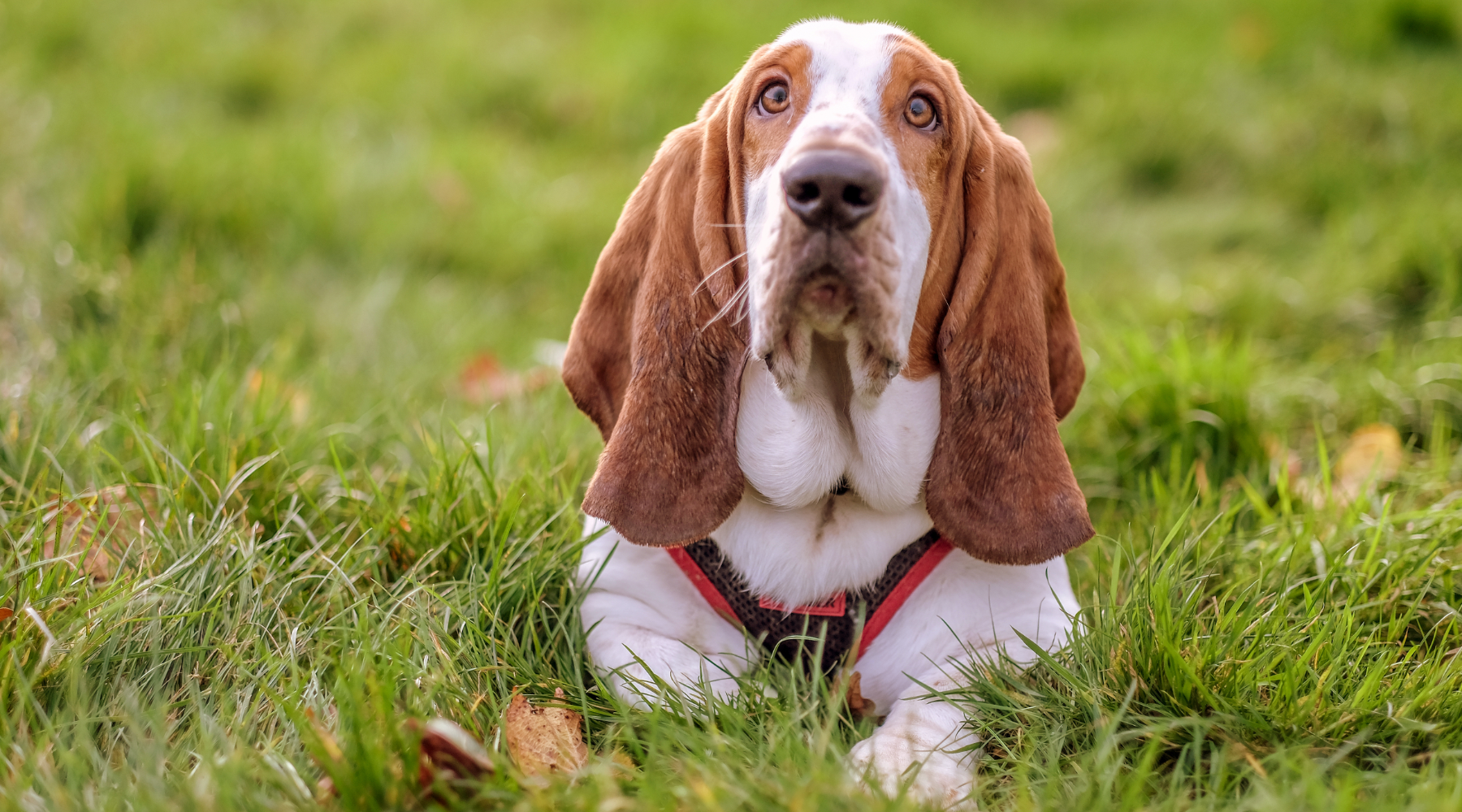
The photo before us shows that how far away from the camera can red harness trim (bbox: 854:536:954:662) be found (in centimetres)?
229

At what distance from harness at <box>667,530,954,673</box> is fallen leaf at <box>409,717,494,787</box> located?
70 cm

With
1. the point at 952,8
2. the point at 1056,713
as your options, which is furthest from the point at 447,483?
the point at 952,8

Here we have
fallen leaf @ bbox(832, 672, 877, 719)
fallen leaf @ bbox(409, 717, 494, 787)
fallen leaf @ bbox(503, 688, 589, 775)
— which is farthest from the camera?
fallen leaf @ bbox(832, 672, 877, 719)

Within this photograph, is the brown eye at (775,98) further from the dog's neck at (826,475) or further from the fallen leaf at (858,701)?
the fallen leaf at (858,701)

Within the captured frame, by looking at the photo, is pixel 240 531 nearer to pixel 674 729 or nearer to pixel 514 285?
pixel 674 729

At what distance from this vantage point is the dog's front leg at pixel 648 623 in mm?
2230

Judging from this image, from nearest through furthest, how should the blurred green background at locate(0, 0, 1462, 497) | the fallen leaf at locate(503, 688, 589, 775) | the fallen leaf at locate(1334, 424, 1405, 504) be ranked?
1. the fallen leaf at locate(503, 688, 589, 775)
2. the fallen leaf at locate(1334, 424, 1405, 504)
3. the blurred green background at locate(0, 0, 1462, 497)

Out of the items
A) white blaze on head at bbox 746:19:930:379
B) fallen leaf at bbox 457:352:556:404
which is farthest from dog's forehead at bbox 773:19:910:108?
fallen leaf at bbox 457:352:556:404

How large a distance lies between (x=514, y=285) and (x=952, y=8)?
3.94 m

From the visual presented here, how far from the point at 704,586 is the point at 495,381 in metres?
1.71

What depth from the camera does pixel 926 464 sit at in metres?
2.30

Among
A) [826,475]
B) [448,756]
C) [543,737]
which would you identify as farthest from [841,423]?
[448,756]

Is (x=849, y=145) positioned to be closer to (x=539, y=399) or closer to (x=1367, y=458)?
(x=539, y=399)

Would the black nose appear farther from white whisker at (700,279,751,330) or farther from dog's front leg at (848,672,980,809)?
dog's front leg at (848,672,980,809)
